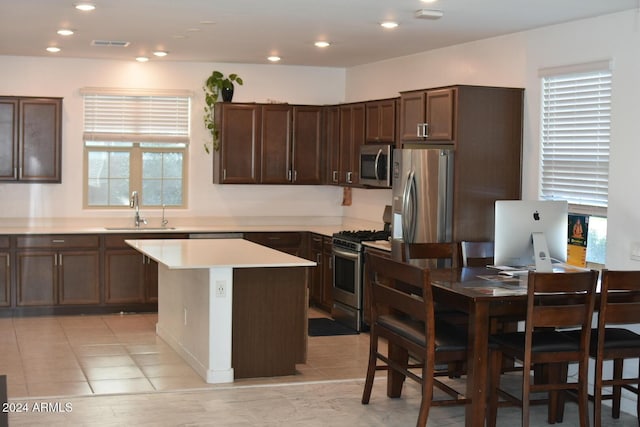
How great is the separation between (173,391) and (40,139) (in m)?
3.85

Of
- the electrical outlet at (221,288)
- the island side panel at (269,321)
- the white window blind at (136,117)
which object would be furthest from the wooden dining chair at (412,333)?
the white window blind at (136,117)

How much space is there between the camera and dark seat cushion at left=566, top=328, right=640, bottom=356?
4.82m

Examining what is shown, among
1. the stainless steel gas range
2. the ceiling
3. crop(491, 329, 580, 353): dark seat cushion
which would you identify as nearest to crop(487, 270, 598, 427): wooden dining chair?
crop(491, 329, 580, 353): dark seat cushion

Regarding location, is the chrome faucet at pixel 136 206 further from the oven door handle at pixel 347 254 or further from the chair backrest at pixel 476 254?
the chair backrest at pixel 476 254

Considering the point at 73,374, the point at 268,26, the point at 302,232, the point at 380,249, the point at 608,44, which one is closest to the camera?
the point at 608,44

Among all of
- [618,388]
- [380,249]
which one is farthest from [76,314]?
[618,388]

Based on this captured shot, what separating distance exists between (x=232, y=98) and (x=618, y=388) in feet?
17.3

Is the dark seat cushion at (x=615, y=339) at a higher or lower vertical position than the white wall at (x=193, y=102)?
lower

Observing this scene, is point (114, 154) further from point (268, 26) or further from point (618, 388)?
point (618, 388)

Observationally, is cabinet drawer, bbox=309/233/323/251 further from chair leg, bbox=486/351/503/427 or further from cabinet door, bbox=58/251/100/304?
chair leg, bbox=486/351/503/427

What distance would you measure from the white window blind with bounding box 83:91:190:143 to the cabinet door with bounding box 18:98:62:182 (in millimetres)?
404

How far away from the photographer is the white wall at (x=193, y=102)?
8.66m

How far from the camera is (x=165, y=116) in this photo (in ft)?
29.8

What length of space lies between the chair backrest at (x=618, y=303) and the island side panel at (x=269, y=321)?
2.17 meters
